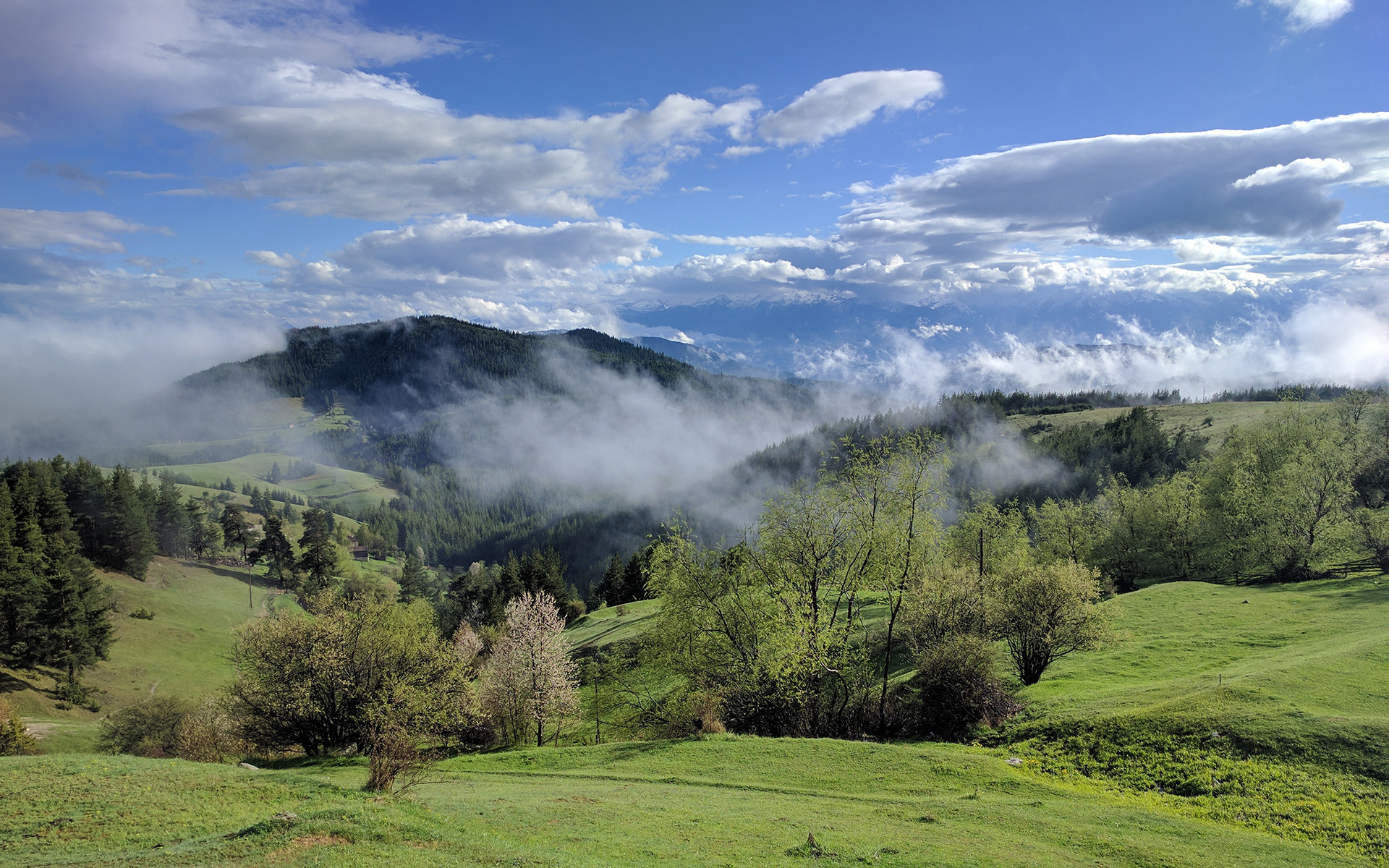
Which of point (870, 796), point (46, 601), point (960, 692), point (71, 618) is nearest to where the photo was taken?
point (870, 796)

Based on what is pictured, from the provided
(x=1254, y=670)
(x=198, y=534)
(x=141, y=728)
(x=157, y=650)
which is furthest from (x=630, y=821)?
(x=198, y=534)

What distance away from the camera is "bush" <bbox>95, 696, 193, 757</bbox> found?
163 feet

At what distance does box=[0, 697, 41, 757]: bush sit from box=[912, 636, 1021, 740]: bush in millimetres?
52041

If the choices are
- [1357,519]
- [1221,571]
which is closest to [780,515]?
[1221,571]

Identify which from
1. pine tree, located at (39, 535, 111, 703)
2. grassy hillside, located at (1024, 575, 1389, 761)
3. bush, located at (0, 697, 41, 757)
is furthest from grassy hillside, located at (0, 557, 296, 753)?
grassy hillside, located at (1024, 575, 1389, 761)

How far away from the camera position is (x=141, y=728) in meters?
51.6

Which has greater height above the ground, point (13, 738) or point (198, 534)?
point (198, 534)

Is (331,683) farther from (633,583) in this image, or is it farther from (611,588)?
(611,588)

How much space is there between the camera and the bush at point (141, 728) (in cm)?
4975

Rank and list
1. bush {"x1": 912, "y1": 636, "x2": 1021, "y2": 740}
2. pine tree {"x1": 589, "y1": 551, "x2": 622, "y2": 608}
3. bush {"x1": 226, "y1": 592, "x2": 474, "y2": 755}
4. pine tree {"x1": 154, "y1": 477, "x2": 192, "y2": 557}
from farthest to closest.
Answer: pine tree {"x1": 154, "y1": 477, "x2": 192, "y2": 557}, pine tree {"x1": 589, "y1": 551, "x2": 622, "y2": 608}, bush {"x1": 226, "y1": 592, "x2": 474, "y2": 755}, bush {"x1": 912, "y1": 636, "x2": 1021, "y2": 740}

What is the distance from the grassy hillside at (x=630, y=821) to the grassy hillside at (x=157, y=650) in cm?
2815

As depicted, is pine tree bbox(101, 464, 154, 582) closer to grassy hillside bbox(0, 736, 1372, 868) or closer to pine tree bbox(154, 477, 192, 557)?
pine tree bbox(154, 477, 192, 557)

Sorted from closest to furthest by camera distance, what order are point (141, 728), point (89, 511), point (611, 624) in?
point (141, 728), point (611, 624), point (89, 511)

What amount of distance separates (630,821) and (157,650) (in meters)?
109
